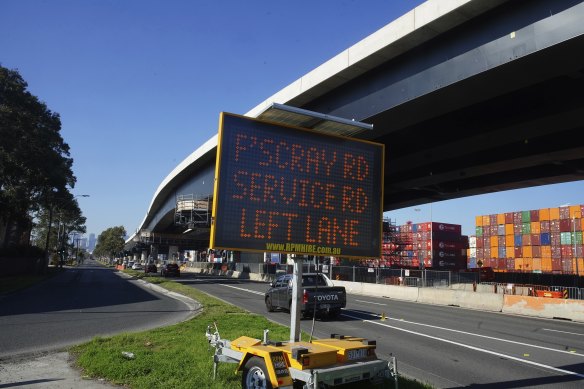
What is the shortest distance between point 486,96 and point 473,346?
7.31 meters

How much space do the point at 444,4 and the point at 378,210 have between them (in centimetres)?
770

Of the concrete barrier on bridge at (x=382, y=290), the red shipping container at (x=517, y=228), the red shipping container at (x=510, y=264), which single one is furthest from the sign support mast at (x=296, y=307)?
the red shipping container at (x=517, y=228)

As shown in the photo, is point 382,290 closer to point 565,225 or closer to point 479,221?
point 565,225

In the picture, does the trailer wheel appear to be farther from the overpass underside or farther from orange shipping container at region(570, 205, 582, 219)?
orange shipping container at region(570, 205, 582, 219)

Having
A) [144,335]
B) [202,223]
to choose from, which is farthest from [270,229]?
[202,223]

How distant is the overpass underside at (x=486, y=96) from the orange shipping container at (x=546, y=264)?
29.7 meters

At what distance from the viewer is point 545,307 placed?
20.2m

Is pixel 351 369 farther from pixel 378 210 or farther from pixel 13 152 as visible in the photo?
pixel 13 152

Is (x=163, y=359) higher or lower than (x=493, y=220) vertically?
lower

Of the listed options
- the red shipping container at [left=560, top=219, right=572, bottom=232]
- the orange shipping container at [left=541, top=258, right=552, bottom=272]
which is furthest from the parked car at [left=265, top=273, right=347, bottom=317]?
the orange shipping container at [left=541, top=258, right=552, bottom=272]

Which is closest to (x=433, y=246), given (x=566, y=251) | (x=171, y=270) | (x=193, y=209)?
(x=566, y=251)

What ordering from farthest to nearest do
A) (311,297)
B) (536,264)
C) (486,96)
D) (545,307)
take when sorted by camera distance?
(536,264) < (545,307) < (311,297) < (486,96)

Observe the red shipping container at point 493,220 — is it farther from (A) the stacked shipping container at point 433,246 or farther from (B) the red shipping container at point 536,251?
(B) the red shipping container at point 536,251

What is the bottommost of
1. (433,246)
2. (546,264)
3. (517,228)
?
(546,264)
